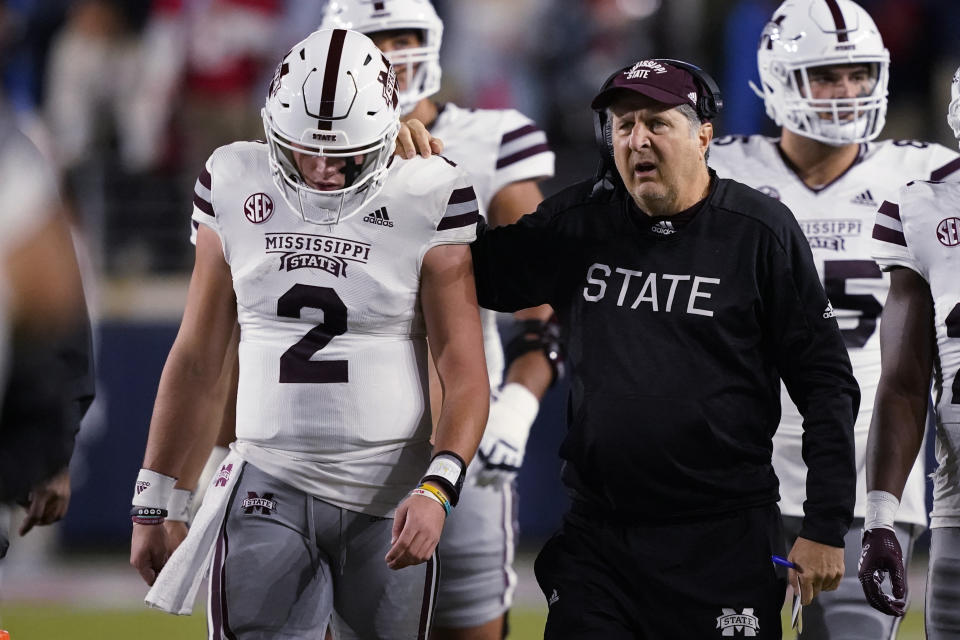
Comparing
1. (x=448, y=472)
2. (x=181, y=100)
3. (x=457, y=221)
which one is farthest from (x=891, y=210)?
(x=181, y=100)

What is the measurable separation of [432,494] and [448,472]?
0.08 meters

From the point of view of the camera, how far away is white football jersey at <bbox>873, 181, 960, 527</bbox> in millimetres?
3355

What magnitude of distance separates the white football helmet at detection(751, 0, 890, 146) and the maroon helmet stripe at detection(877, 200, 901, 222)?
0.64 m

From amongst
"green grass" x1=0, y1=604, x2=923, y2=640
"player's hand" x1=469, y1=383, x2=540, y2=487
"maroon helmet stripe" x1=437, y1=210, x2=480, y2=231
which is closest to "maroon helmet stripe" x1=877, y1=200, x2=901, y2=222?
"maroon helmet stripe" x1=437, y1=210, x2=480, y2=231

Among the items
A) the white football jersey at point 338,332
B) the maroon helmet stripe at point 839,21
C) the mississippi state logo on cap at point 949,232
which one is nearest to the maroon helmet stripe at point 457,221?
the white football jersey at point 338,332

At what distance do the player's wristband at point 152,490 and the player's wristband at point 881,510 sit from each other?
5.25ft

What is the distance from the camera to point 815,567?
10.1 feet

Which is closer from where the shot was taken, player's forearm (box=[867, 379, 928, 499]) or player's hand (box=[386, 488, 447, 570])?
player's hand (box=[386, 488, 447, 570])

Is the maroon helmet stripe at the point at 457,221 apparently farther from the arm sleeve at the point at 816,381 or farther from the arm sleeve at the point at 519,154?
the arm sleeve at the point at 519,154

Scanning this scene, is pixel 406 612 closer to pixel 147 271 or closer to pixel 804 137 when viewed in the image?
pixel 804 137

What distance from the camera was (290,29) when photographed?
8266mm

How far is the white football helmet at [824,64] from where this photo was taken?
13.6 feet

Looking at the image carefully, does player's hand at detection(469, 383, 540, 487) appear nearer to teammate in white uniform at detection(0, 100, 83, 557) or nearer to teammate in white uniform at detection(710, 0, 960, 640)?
teammate in white uniform at detection(710, 0, 960, 640)

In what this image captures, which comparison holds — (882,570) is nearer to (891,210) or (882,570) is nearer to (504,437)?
(891,210)
